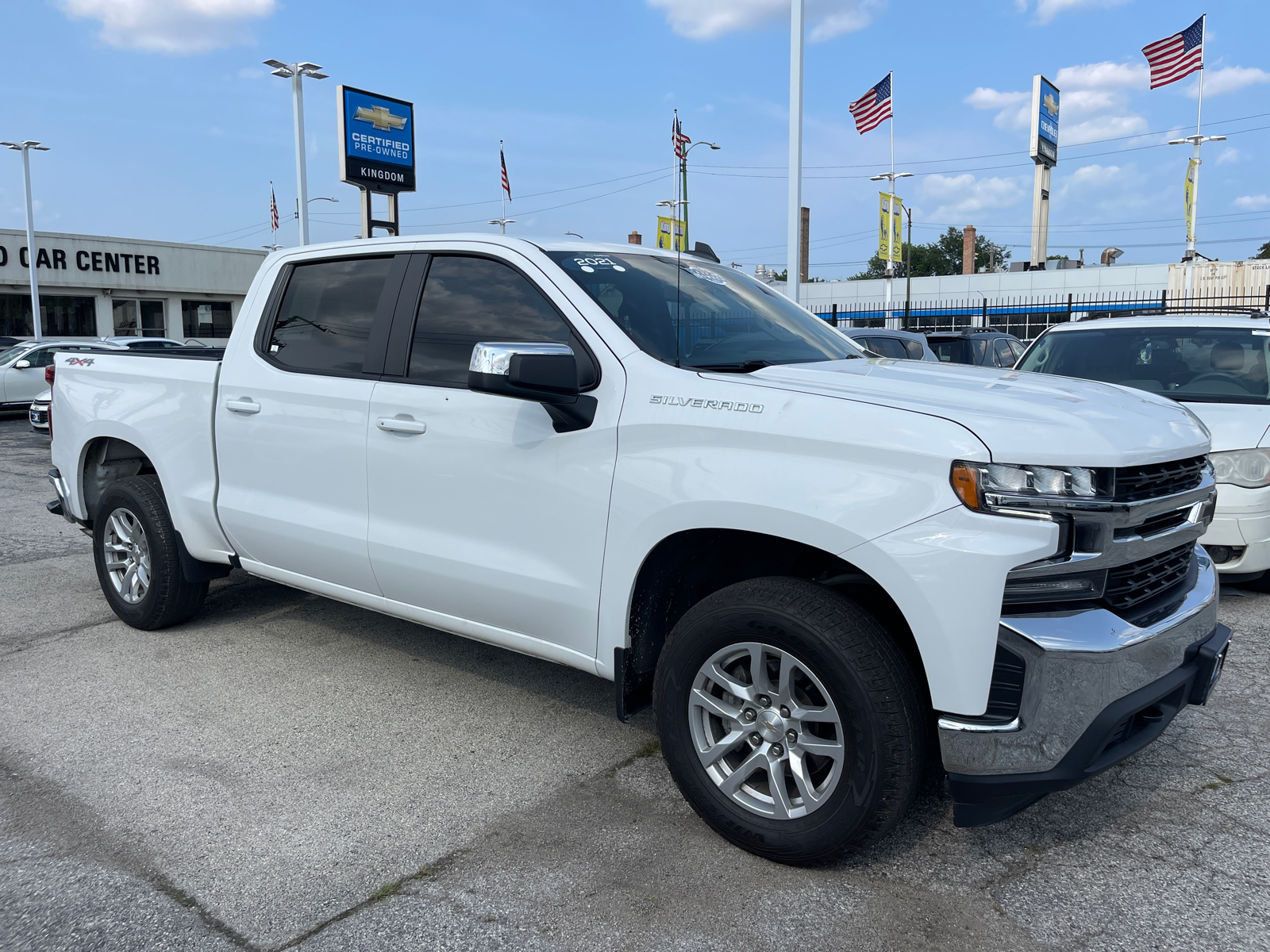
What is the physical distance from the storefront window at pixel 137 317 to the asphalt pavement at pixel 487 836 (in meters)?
38.4

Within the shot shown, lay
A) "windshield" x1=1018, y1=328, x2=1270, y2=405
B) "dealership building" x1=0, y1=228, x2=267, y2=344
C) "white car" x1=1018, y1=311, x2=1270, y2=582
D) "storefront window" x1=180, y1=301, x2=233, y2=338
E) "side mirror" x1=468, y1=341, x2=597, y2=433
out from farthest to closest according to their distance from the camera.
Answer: "storefront window" x1=180, y1=301, x2=233, y2=338, "dealership building" x1=0, y1=228, x2=267, y2=344, "windshield" x1=1018, y1=328, x2=1270, y2=405, "white car" x1=1018, y1=311, x2=1270, y2=582, "side mirror" x1=468, y1=341, x2=597, y2=433

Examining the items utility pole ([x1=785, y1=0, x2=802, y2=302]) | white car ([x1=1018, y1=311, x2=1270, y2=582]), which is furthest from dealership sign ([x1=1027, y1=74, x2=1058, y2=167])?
white car ([x1=1018, y1=311, x2=1270, y2=582])

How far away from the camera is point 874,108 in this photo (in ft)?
85.8

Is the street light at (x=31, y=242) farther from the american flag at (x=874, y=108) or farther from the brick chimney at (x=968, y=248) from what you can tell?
the brick chimney at (x=968, y=248)

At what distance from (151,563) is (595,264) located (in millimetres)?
2978

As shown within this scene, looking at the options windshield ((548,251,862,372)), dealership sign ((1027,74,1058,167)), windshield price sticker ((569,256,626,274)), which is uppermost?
dealership sign ((1027,74,1058,167))

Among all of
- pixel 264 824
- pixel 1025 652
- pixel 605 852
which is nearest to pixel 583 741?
pixel 605 852

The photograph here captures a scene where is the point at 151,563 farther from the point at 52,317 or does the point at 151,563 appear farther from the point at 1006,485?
the point at 52,317

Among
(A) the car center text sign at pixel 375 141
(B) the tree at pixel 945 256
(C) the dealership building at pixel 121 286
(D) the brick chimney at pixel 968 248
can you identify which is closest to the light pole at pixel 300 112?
(A) the car center text sign at pixel 375 141

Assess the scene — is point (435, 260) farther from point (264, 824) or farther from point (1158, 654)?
point (1158, 654)

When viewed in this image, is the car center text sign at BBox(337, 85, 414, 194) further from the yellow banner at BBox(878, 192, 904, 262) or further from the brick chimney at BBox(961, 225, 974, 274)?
the brick chimney at BBox(961, 225, 974, 274)

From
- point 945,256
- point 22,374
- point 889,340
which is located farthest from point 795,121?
point 945,256

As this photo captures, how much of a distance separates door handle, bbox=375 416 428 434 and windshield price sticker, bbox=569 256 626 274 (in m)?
0.83

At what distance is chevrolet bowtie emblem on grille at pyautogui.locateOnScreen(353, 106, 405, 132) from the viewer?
91.5ft
